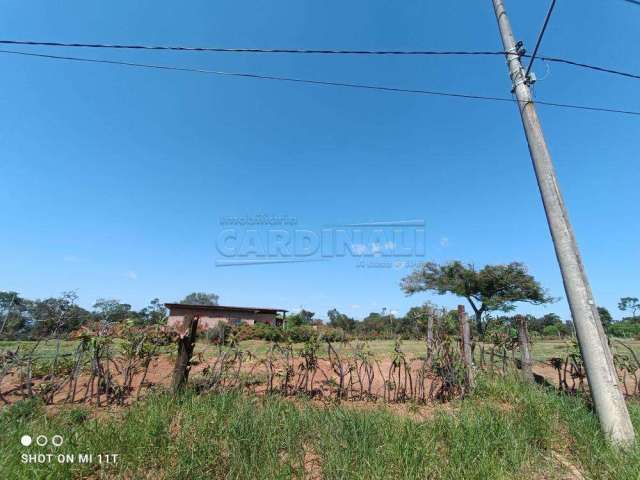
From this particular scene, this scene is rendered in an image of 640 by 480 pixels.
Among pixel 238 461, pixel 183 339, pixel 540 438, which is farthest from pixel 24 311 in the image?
pixel 540 438

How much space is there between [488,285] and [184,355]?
86.3 ft

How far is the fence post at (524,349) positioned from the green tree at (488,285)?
65.9 feet

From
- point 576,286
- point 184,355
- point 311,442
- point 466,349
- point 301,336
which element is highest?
point 576,286

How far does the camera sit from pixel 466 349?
499 centimetres

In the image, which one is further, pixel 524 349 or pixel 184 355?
pixel 524 349

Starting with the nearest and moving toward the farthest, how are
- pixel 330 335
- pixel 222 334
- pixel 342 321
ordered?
pixel 222 334
pixel 330 335
pixel 342 321

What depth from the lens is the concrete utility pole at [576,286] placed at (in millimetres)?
2932

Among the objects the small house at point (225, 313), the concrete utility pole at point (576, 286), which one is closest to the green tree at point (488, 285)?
the small house at point (225, 313)

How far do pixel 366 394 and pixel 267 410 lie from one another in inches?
72.4

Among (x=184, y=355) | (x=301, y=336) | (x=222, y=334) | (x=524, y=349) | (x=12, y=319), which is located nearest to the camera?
(x=184, y=355)

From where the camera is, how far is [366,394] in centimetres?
452

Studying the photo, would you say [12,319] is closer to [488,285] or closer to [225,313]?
[225,313]

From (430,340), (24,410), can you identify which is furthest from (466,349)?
(24,410)

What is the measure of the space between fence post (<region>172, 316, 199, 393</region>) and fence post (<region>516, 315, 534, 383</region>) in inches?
226
